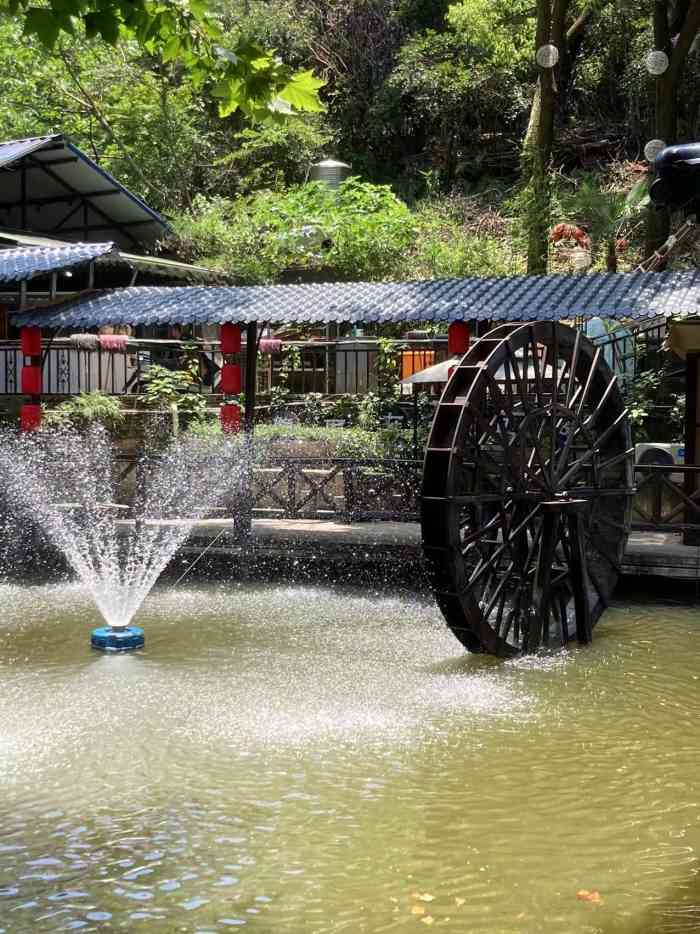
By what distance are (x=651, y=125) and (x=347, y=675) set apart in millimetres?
24659

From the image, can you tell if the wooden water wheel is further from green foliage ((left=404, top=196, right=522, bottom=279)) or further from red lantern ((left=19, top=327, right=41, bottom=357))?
green foliage ((left=404, top=196, right=522, bottom=279))

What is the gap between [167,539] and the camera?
15.8 m

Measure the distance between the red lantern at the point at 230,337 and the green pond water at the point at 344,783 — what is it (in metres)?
5.41

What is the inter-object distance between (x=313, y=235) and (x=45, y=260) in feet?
28.1

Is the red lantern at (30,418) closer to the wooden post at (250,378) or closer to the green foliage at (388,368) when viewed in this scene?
the wooden post at (250,378)

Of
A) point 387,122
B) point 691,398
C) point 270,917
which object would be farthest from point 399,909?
point 387,122

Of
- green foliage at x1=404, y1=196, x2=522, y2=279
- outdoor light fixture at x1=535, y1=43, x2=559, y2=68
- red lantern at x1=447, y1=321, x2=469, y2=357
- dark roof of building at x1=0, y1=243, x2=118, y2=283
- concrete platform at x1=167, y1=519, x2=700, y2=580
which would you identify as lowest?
concrete platform at x1=167, y1=519, x2=700, y2=580

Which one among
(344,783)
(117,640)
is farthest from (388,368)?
(344,783)

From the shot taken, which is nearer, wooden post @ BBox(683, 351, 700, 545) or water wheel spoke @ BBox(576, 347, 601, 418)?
water wheel spoke @ BBox(576, 347, 601, 418)

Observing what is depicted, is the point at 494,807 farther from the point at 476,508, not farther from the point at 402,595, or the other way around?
the point at 402,595

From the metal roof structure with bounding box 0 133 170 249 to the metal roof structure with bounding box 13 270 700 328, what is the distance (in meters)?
7.13

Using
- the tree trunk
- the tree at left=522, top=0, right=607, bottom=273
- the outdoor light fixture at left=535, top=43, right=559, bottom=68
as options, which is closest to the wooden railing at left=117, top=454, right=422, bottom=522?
the tree trunk

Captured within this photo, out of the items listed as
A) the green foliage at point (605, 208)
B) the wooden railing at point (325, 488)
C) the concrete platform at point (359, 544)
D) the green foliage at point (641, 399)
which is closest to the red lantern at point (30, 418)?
the wooden railing at point (325, 488)

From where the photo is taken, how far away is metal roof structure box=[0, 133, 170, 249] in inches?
909
